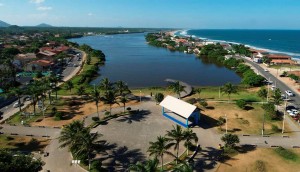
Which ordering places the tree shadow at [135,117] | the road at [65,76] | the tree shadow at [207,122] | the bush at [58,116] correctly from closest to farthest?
the tree shadow at [207,122]
the tree shadow at [135,117]
the bush at [58,116]
the road at [65,76]

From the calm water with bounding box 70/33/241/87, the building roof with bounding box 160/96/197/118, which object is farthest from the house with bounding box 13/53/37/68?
the building roof with bounding box 160/96/197/118

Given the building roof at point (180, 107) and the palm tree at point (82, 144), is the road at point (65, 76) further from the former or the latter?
the building roof at point (180, 107)

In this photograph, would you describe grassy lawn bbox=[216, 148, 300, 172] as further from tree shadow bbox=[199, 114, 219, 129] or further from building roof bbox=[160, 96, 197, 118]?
building roof bbox=[160, 96, 197, 118]

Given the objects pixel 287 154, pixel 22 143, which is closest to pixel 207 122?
pixel 287 154

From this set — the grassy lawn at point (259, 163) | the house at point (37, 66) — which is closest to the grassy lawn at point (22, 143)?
the grassy lawn at point (259, 163)

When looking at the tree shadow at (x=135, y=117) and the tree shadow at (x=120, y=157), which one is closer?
the tree shadow at (x=120, y=157)

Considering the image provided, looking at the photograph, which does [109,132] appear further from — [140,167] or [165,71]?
[165,71]

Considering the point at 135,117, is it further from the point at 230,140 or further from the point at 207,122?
the point at 230,140
